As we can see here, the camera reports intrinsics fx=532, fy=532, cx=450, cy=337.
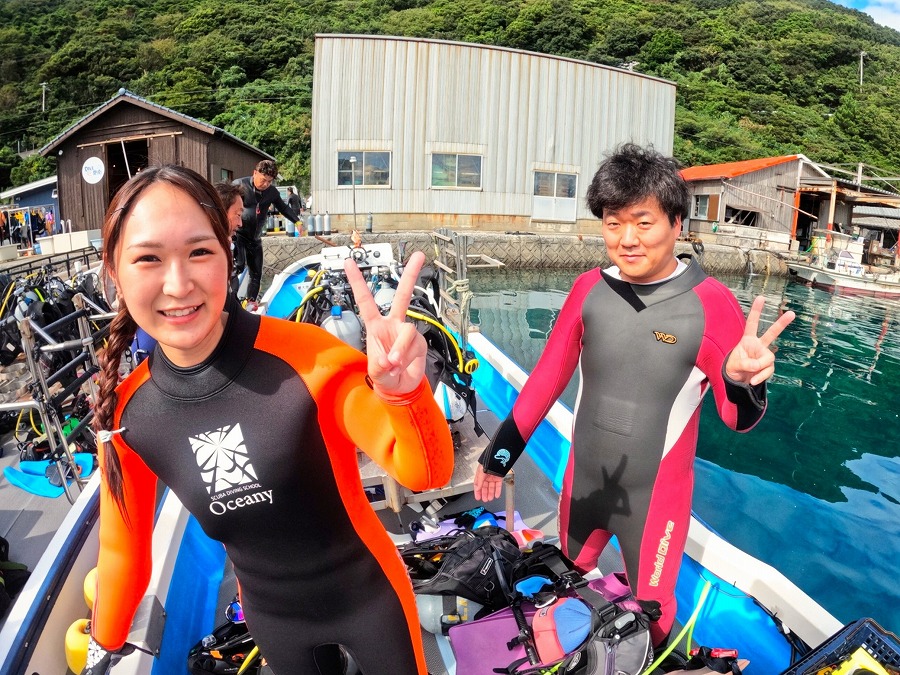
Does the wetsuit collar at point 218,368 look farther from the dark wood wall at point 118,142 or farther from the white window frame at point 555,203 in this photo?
the white window frame at point 555,203

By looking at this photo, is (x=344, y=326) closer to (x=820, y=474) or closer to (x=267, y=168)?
(x=267, y=168)

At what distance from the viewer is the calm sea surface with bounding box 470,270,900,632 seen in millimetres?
3459

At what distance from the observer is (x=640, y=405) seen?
5.67ft

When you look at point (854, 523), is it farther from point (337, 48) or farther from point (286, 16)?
point (286, 16)

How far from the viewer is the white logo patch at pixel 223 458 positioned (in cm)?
104

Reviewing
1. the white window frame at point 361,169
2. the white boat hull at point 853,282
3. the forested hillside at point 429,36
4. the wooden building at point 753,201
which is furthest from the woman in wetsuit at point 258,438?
the forested hillside at point 429,36

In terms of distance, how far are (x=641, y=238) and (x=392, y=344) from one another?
1082 mm

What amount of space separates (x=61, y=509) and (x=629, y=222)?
130 inches

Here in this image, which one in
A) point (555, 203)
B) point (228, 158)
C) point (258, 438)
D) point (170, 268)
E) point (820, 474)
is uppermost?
point (228, 158)

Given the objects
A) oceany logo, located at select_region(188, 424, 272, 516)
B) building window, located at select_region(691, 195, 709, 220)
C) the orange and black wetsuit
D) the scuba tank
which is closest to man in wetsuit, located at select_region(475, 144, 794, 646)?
the orange and black wetsuit

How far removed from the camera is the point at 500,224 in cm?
1775

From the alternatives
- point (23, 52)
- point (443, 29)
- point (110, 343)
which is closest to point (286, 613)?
point (110, 343)

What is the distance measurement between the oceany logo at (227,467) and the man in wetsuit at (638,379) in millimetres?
898

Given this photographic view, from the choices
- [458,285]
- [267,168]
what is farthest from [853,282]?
[267,168]
